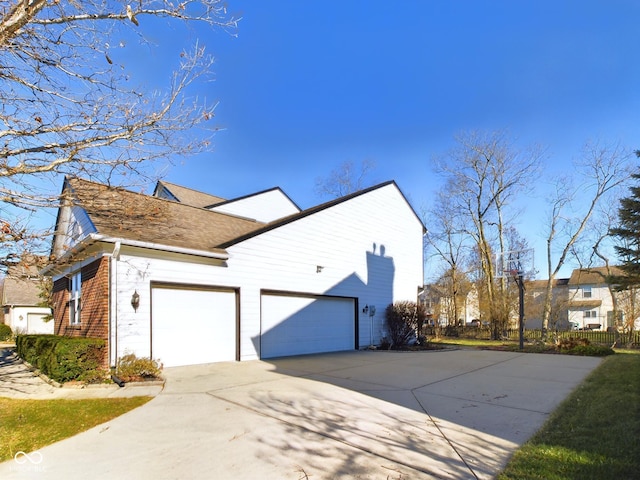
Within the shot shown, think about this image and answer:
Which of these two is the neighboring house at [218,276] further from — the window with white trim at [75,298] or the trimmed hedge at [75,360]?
the trimmed hedge at [75,360]

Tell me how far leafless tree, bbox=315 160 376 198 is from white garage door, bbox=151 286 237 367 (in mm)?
24741

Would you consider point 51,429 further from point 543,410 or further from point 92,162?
point 543,410

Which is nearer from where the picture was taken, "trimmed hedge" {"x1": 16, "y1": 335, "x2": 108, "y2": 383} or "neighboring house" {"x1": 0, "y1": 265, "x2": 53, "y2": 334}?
"trimmed hedge" {"x1": 16, "y1": 335, "x2": 108, "y2": 383}

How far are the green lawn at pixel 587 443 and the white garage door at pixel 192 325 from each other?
7.97 m

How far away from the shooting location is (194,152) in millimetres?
8219

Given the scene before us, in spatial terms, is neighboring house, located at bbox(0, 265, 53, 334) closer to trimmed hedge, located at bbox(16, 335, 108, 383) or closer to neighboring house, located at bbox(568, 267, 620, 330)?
trimmed hedge, located at bbox(16, 335, 108, 383)

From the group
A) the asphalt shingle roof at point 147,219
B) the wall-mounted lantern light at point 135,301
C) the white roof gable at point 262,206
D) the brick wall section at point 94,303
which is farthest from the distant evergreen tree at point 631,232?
the brick wall section at point 94,303

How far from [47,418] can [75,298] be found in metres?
6.84

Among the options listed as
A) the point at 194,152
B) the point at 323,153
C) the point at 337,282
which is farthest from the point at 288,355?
the point at 323,153

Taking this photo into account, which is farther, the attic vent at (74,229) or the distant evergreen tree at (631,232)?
the distant evergreen tree at (631,232)

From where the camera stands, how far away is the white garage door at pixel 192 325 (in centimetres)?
943

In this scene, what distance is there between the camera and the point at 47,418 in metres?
5.35

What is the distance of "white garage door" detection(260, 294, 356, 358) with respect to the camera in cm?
1197

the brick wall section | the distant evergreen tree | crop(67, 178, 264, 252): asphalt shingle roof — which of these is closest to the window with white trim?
the brick wall section
